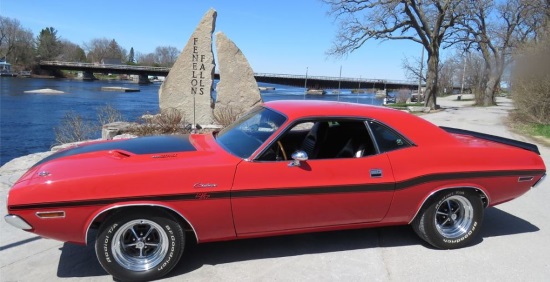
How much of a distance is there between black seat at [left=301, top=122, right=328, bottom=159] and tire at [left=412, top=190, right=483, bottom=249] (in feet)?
3.97

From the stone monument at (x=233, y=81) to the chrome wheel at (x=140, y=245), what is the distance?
36.3 ft

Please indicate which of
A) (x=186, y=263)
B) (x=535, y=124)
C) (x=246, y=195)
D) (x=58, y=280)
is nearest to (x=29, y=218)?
(x=58, y=280)

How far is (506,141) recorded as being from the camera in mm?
4699

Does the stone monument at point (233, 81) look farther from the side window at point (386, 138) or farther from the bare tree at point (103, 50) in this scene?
the bare tree at point (103, 50)

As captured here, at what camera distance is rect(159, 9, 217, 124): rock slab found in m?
13.7

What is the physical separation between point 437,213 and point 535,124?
50.1 feet

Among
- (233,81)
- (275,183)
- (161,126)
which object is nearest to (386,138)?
(275,183)

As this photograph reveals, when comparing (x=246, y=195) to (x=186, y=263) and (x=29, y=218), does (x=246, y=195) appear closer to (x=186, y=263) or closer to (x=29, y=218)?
(x=186, y=263)

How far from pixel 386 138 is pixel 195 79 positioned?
1071 centimetres

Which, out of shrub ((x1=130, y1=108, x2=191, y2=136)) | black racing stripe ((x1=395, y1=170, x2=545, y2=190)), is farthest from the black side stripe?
shrub ((x1=130, y1=108, x2=191, y2=136))

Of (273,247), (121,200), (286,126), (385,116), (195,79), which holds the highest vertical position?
(195,79)

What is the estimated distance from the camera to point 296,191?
3514 mm

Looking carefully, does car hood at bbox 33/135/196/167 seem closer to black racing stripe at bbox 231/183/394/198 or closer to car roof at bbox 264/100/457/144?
black racing stripe at bbox 231/183/394/198

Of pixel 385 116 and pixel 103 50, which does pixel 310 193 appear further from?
pixel 103 50
